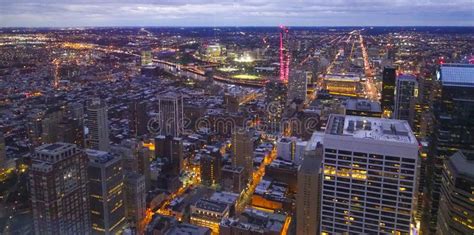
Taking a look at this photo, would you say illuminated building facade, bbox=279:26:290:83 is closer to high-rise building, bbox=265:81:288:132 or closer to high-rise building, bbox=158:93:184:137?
high-rise building, bbox=265:81:288:132

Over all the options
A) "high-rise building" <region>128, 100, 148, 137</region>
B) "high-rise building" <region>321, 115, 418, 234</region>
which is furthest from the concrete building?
"high-rise building" <region>128, 100, 148, 137</region>

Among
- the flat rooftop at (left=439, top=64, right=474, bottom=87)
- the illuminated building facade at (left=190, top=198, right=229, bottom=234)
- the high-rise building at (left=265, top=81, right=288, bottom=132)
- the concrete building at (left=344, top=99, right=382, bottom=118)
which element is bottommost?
the illuminated building facade at (left=190, top=198, right=229, bottom=234)

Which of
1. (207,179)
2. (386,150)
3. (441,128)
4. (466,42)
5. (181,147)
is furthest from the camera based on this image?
(466,42)

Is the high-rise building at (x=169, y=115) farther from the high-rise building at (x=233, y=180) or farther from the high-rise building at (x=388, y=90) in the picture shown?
the high-rise building at (x=388, y=90)

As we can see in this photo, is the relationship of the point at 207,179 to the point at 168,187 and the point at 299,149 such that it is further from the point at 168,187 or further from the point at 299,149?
the point at 299,149

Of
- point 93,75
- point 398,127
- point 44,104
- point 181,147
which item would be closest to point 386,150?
point 398,127

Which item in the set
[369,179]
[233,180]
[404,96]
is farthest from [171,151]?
[404,96]

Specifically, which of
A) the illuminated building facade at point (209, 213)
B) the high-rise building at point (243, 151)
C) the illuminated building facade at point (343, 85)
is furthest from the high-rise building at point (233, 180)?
the illuminated building facade at point (343, 85)
